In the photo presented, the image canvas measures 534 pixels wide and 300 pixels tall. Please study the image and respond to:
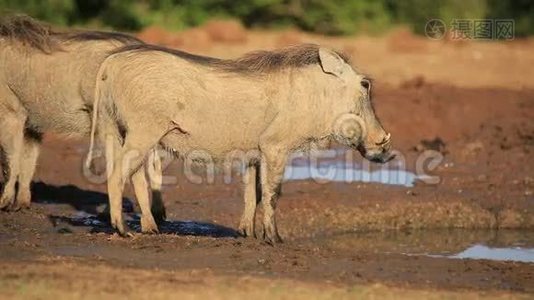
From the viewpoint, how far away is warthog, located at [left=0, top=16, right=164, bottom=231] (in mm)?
11195

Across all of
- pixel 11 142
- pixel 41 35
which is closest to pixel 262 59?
pixel 41 35

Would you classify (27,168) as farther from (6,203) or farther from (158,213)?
(158,213)

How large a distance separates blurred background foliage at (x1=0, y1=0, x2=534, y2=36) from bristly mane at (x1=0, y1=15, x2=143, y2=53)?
39.2 feet

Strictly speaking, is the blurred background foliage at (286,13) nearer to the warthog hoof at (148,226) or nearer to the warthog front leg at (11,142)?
the warthog front leg at (11,142)

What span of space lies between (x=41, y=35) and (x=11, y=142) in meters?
1.02

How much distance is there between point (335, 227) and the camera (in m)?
12.0

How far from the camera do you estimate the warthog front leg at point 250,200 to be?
34.7 feet

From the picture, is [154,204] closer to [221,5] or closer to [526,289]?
→ [526,289]

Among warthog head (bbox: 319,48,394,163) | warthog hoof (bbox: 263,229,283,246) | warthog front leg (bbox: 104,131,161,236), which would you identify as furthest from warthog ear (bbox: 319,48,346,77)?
warthog front leg (bbox: 104,131,161,236)

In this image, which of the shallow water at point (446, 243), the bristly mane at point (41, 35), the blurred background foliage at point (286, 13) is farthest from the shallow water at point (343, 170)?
the blurred background foliage at point (286, 13)

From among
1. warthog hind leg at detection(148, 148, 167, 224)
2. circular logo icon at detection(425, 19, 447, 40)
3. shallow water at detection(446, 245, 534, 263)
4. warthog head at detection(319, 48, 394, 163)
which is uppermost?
circular logo icon at detection(425, 19, 447, 40)

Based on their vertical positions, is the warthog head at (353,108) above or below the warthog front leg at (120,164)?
above

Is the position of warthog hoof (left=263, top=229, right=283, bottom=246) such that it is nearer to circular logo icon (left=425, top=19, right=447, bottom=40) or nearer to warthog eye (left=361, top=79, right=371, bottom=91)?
warthog eye (left=361, top=79, right=371, bottom=91)

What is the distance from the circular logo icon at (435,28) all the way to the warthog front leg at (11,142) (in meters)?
15.9
